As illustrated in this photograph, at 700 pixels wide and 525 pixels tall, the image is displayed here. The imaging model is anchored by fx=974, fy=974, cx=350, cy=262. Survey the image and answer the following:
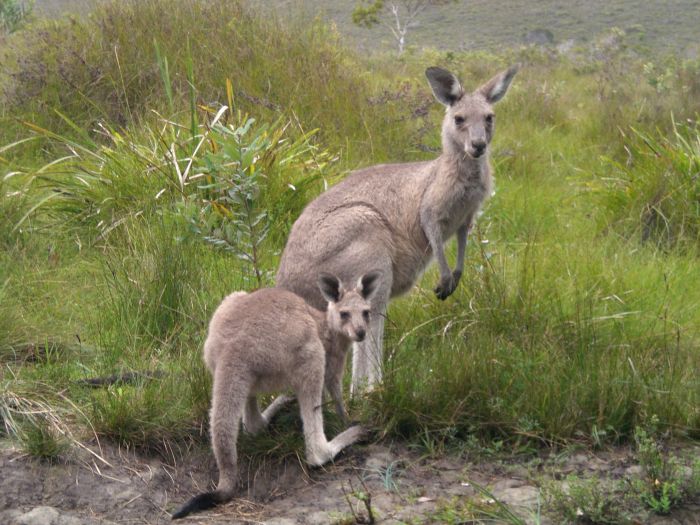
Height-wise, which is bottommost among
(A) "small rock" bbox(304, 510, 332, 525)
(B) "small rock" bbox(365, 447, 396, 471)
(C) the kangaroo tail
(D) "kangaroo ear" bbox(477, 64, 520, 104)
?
(B) "small rock" bbox(365, 447, 396, 471)

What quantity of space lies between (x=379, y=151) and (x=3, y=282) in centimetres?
425

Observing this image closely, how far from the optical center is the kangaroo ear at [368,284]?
16.8 feet

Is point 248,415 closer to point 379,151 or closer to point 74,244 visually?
point 74,244

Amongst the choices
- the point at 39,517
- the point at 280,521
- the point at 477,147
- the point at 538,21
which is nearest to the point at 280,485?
the point at 280,521

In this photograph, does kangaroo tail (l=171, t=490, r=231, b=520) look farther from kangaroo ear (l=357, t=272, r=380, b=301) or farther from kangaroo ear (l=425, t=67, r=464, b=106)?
kangaroo ear (l=425, t=67, r=464, b=106)

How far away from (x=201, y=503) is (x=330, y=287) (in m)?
1.40

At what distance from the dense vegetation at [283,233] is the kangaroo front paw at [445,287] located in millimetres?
160

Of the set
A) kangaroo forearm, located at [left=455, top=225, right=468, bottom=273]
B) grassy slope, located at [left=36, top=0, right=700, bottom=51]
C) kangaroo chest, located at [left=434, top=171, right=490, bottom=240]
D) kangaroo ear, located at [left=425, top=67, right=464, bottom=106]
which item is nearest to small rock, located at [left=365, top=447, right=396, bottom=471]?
kangaroo forearm, located at [left=455, top=225, right=468, bottom=273]

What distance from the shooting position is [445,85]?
239 inches

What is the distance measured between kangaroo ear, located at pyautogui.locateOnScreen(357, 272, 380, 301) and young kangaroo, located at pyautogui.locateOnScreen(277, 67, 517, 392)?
0.19m

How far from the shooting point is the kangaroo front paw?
5.64 meters

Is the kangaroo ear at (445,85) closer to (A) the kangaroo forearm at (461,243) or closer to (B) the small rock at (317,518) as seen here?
(A) the kangaroo forearm at (461,243)

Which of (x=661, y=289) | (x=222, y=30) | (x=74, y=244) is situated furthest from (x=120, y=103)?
(x=661, y=289)

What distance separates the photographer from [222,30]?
10336mm
